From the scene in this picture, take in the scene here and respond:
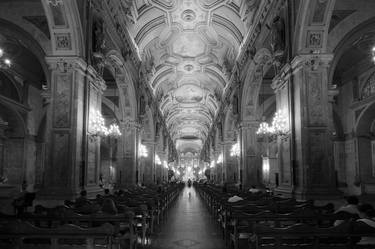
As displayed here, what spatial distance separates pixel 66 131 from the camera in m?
9.38

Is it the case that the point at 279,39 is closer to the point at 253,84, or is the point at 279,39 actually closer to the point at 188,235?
the point at 188,235

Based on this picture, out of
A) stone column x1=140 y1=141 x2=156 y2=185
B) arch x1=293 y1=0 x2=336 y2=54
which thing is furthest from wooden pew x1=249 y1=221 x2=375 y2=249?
stone column x1=140 y1=141 x2=156 y2=185

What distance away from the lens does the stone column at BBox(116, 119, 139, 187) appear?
59.3 feet

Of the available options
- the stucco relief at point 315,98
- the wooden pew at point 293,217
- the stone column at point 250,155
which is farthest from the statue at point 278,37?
the stone column at point 250,155

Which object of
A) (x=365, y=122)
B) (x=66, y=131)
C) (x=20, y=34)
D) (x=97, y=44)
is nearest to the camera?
(x=66, y=131)

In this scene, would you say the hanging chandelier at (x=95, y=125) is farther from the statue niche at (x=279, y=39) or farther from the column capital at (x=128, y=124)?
the column capital at (x=128, y=124)

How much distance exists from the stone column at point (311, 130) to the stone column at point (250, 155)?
296 inches

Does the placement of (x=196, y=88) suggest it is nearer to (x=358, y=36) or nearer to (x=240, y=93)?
(x=240, y=93)

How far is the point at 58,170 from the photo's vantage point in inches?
363

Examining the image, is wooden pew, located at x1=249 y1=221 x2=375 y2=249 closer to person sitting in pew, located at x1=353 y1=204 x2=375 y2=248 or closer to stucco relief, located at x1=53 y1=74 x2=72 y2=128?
person sitting in pew, located at x1=353 y1=204 x2=375 y2=248

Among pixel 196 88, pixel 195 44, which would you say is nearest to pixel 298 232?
pixel 195 44

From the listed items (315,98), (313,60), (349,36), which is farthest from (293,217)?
(349,36)

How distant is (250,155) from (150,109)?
33.4 ft

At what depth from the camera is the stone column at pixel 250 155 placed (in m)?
17.1
